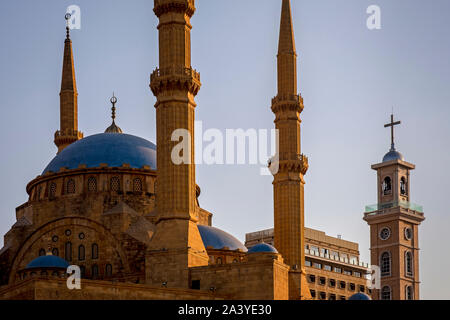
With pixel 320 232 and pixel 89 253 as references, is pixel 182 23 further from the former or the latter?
pixel 320 232

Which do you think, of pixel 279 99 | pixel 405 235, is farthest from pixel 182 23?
pixel 405 235

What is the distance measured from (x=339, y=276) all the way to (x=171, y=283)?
54656 mm

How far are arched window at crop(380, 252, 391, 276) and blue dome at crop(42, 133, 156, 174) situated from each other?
24.3 meters

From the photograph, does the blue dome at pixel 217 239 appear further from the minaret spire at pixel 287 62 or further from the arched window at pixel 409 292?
the arched window at pixel 409 292

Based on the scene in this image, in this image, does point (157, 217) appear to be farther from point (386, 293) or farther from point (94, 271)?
point (386, 293)

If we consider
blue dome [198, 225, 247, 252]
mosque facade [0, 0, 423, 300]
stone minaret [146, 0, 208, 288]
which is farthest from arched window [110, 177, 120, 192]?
stone minaret [146, 0, 208, 288]

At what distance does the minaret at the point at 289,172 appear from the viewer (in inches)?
2195

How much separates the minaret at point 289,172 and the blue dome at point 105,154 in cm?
737

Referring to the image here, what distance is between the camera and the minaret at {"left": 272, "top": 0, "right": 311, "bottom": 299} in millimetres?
55750

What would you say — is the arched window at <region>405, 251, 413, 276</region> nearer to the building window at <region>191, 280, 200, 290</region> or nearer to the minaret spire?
the minaret spire

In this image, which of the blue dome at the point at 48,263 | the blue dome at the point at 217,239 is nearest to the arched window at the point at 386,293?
the blue dome at the point at 217,239

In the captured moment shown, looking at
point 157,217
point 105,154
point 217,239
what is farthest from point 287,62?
point 157,217

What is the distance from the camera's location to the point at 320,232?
343 ft
